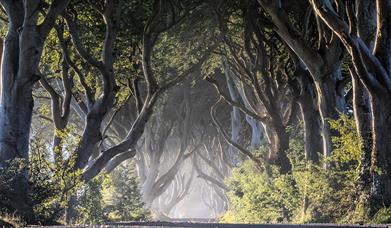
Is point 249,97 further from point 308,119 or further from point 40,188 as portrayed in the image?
point 40,188

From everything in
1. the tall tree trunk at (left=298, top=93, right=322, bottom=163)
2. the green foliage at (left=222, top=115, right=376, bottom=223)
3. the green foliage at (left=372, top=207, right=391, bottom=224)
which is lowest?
the green foliage at (left=372, top=207, right=391, bottom=224)

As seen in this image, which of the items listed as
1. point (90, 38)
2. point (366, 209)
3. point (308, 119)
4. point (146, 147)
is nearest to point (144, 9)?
point (90, 38)

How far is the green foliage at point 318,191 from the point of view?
1535 cm

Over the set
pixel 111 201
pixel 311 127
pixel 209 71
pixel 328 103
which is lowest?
pixel 111 201

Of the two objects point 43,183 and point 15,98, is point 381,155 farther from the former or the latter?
point 15,98

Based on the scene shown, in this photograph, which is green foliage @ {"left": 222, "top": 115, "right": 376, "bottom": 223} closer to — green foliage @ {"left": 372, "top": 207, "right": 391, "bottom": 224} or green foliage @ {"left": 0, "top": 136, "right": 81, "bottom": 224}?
green foliage @ {"left": 372, "top": 207, "right": 391, "bottom": 224}

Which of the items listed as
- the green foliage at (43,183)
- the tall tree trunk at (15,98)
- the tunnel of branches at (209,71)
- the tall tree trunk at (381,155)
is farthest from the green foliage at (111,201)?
the tall tree trunk at (381,155)

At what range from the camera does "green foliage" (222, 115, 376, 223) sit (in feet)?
50.4

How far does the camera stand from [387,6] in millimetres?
13492

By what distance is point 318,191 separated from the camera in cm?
1745

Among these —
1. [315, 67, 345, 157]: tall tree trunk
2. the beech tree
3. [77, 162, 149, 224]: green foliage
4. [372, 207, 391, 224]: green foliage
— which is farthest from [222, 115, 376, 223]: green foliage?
the beech tree

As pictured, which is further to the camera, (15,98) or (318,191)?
(318,191)

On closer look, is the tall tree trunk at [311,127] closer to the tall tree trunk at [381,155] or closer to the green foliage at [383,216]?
the tall tree trunk at [381,155]

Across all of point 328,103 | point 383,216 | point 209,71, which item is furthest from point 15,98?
point 209,71
